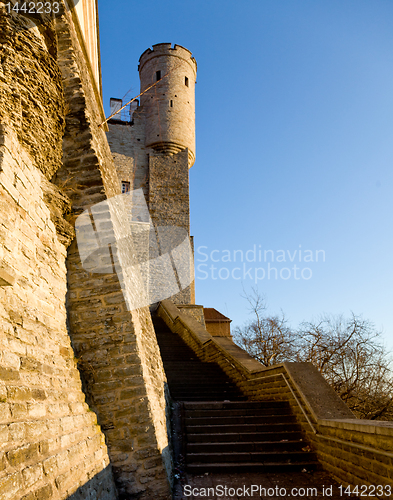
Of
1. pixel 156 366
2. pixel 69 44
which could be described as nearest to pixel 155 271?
pixel 156 366

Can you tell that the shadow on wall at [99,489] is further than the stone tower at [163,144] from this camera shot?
No

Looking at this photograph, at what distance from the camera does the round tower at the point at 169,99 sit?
57.3 ft

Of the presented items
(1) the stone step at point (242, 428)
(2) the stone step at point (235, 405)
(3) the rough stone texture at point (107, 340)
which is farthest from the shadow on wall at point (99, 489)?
(2) the stone step at point (235, 405)

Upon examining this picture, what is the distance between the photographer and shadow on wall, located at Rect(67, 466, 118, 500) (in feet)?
9.93

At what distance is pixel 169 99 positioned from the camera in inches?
697

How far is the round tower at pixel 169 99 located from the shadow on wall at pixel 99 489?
15.4m

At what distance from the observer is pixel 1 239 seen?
9.09ft

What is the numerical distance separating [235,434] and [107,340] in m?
2.76

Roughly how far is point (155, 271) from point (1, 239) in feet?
42.9

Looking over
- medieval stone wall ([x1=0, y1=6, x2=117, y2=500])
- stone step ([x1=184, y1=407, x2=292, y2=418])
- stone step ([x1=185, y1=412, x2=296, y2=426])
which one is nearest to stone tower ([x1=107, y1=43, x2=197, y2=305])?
stone step ([x1=184, y1=407, x2=292, y2=418])

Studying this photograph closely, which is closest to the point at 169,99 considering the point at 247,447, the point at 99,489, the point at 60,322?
the point at 60,322

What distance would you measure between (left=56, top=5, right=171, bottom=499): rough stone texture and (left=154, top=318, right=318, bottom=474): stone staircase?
833 mm

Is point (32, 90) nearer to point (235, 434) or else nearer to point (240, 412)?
point (235, 434)

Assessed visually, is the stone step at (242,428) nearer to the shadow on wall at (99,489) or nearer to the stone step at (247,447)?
the stone step at (247,447)
